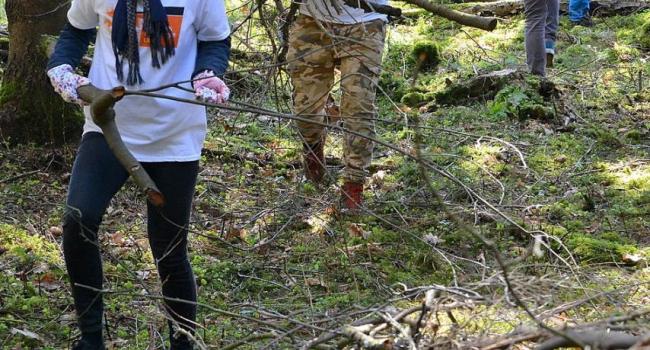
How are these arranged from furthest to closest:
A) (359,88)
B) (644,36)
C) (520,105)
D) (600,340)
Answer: (644,36), (520,105), (359,88), (600,340)

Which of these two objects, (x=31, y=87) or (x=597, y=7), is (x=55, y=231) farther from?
(x=597, y=7)

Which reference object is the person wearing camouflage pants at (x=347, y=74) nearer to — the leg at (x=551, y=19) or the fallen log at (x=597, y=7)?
the leg at (x=551, y=19)

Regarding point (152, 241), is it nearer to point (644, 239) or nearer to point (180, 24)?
point (180, 24)

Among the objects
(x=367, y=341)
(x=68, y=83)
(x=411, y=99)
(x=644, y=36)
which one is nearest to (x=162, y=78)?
(x=68, y=83)

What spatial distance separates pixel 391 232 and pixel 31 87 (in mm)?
2692

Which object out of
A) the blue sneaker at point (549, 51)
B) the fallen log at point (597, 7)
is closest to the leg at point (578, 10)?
the fallen log at point (597, 7)

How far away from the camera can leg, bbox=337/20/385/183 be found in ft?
17.3

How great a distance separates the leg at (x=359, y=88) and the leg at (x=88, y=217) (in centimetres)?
224

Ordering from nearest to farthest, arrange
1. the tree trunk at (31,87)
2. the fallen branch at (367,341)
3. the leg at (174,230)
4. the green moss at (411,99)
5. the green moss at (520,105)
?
the fallen branch at (367,341) < the leg at (174,230) < the tree trunk at (31,87) < the green moss at (520,105) < the green moss at (411,99)

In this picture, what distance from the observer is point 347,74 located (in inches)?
207

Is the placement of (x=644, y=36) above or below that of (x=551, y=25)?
below

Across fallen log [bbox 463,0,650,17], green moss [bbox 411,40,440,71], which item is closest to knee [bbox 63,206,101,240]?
green moss [bbox 411,40,440,71]

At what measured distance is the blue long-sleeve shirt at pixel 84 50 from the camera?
3.27 metres

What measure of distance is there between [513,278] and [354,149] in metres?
3.02
